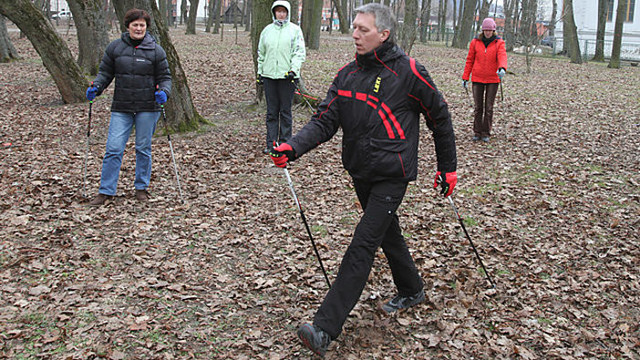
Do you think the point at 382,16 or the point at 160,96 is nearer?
the point at 382,16

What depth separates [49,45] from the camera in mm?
12016

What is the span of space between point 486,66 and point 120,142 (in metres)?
6.67

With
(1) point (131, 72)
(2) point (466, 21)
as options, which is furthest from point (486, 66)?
(2) point (466, 21)

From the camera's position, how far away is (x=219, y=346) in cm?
423

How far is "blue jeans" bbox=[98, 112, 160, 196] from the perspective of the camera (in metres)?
6.65

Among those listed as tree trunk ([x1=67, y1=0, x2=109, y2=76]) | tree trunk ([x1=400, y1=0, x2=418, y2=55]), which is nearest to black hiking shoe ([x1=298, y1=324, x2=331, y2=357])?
tree trunk ([x1=67, y1=0, x2=109, y2=76])

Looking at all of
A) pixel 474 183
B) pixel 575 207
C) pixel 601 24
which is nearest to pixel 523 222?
pixel 575 207

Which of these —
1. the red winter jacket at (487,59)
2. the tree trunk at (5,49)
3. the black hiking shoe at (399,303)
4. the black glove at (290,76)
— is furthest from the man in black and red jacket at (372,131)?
the tree trunk at (5,49)

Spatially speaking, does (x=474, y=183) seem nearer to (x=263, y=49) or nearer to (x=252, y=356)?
(x=263, y=49)

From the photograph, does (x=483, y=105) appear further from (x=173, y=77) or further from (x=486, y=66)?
(x=173, y=77)

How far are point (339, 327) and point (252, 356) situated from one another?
73cm

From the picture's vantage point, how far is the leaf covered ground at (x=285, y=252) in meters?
4.33

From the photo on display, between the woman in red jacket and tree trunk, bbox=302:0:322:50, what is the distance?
15.1 meters

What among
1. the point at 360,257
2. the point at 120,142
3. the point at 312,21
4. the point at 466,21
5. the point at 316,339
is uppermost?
the point at 466,21
